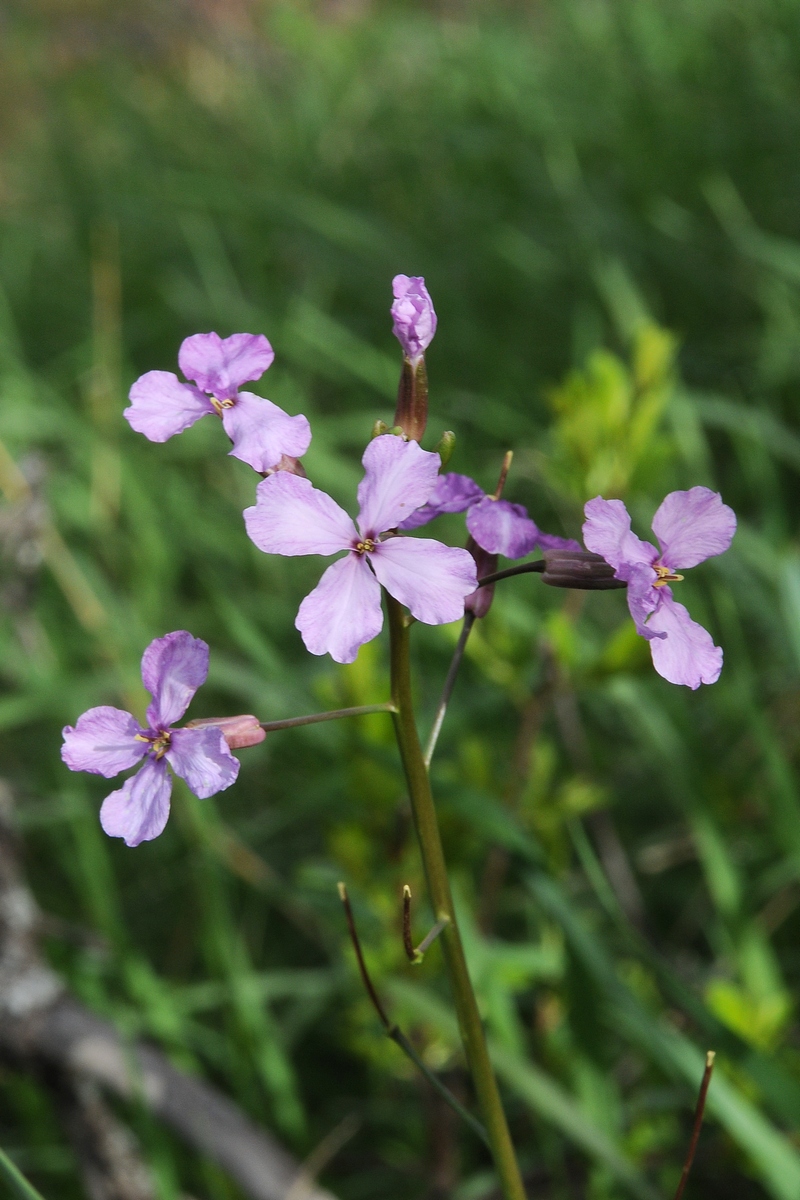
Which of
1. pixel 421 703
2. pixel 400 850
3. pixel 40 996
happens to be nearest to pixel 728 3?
pixel 421 703

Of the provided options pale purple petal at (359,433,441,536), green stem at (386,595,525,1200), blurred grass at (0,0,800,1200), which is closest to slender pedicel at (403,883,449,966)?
green stem at (386,595,525,1200)

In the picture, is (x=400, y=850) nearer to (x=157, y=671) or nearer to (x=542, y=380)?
(x=157, y=671)

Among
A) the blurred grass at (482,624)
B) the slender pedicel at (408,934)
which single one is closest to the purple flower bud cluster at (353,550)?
the slender pedicel at (408,934)

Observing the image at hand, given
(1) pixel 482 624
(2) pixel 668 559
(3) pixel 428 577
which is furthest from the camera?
(1) pixel 482 624

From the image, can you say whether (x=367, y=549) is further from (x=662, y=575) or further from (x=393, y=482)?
(x=662, y=575)

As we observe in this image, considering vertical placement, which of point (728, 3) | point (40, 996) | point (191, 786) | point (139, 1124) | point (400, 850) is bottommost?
point (139, 1124)

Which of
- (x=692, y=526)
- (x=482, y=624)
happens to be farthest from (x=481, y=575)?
(x=482, y=624)

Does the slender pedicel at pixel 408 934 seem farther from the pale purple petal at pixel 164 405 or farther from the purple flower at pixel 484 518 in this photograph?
the pale purple petal at pixel 164 405
